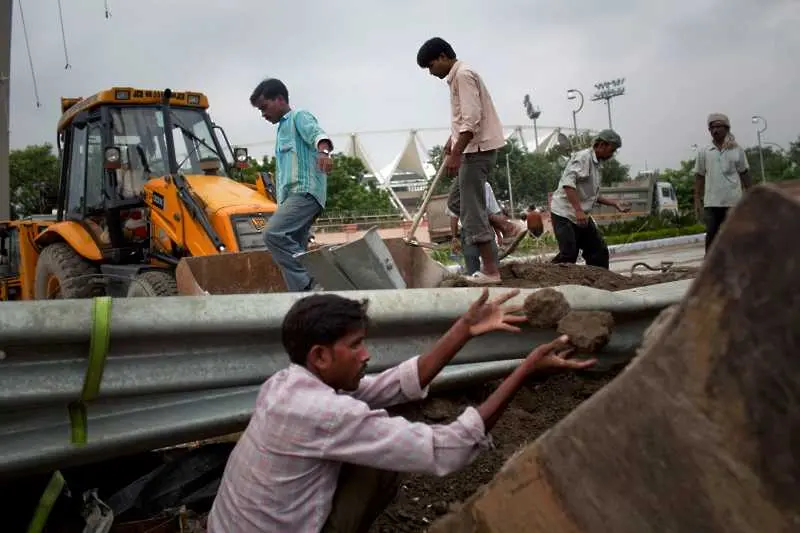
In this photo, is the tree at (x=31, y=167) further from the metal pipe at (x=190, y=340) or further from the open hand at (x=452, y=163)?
the metal pipe at (x=190, y=340)

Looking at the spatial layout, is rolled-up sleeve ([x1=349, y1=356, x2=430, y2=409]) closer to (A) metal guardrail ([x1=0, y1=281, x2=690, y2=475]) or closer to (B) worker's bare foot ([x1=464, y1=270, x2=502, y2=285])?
(A) metal guardrail ([x1=0, y1=281, x2=690, y2=475])

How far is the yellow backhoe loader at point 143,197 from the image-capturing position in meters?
6.18

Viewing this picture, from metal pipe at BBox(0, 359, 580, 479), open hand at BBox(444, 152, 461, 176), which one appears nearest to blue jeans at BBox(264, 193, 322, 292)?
open hand at BBox(444, 152, 461, 176)

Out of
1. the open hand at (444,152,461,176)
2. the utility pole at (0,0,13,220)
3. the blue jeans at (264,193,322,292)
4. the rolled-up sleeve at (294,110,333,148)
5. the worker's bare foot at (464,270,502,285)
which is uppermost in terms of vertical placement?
the utility pole at (0,0,13,220)

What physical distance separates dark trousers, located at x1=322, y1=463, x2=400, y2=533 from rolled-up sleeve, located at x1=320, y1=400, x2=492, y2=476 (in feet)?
0.65

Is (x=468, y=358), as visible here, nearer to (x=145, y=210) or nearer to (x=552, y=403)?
(x=552, y=403)

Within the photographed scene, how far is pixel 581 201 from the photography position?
6066mm

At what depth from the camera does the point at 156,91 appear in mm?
6895

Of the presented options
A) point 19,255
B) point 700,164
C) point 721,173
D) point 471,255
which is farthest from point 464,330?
point 19,255

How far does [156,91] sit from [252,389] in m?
5.16

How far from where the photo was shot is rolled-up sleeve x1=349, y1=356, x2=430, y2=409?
229 centimetres

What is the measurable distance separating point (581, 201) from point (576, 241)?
1.06 ft

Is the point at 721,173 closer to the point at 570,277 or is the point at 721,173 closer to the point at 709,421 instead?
the point at 570,277

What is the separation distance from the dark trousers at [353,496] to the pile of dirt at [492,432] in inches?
15.7
